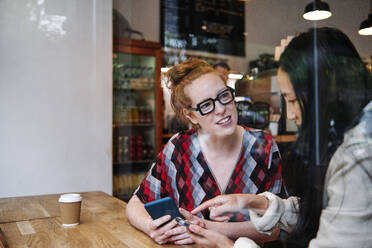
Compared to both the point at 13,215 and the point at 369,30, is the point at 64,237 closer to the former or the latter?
the point at 13,215

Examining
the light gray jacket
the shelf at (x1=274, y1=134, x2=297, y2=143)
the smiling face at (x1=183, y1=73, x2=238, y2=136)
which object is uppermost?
the smiling face at (x1=183, y1=73, x2=238, y2=136)

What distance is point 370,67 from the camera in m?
0.82

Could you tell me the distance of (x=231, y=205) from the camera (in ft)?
3.84

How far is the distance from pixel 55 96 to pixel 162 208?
1.81 m

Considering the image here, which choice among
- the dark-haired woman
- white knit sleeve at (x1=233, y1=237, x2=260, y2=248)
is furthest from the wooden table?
the dark-haired woman

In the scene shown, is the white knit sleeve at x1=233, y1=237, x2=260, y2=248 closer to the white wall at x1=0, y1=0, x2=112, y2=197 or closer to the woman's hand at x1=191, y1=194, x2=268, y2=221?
the woman's hand at x1=191, y1=194, x2=268, y2=221

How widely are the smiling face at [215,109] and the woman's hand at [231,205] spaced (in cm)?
24

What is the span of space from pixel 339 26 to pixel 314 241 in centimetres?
56

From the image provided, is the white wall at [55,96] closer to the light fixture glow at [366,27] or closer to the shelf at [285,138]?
the shelf at [285,138]

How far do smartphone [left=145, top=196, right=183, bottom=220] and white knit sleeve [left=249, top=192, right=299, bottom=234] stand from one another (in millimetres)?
292

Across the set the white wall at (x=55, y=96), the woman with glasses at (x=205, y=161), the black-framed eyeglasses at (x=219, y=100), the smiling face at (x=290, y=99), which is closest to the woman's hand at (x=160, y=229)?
the woman with glasses at (x=205, y=161)

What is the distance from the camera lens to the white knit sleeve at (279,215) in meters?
0.98

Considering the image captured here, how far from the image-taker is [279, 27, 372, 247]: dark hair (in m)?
0.85

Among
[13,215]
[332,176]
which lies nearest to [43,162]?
[13,215]
